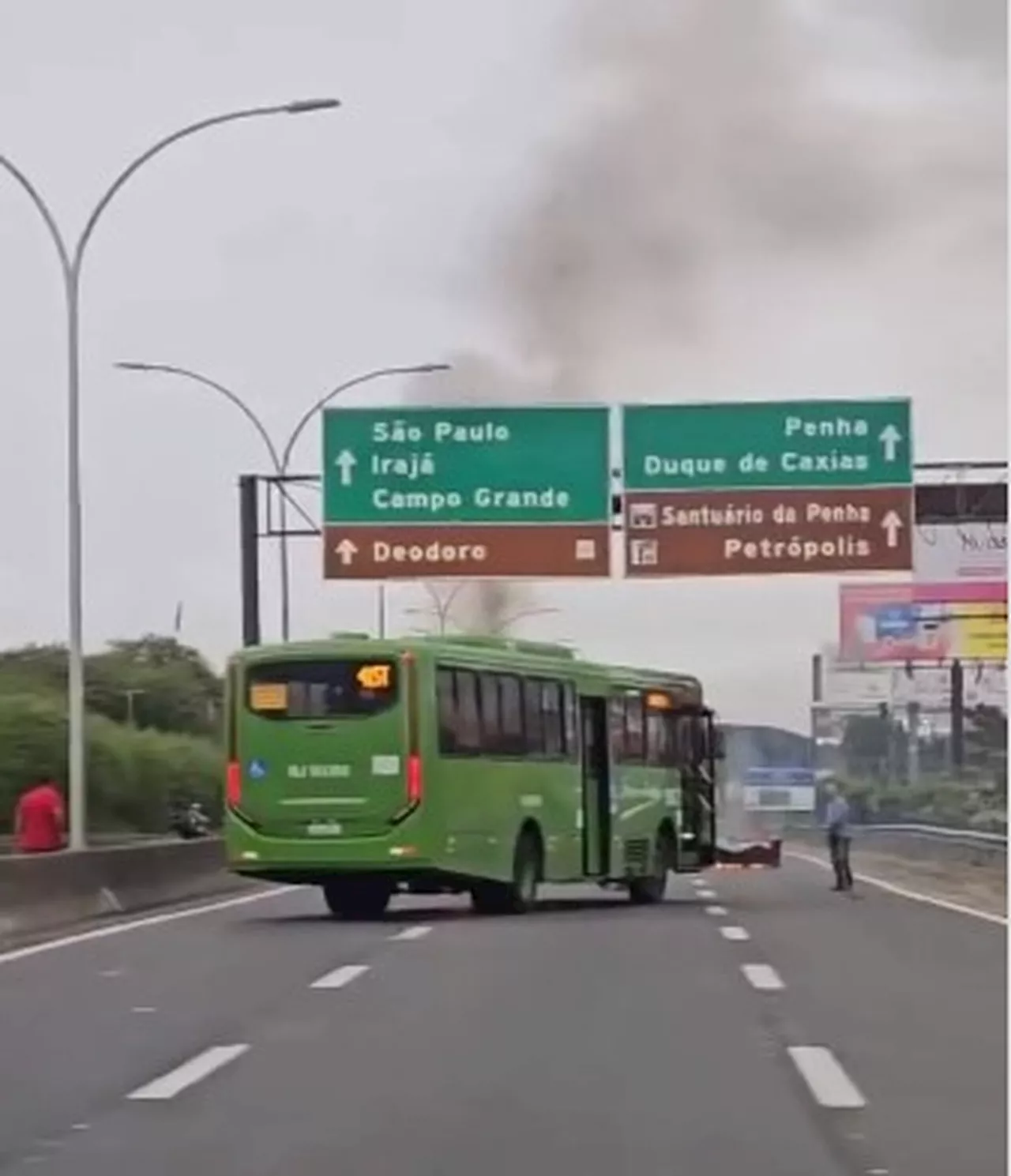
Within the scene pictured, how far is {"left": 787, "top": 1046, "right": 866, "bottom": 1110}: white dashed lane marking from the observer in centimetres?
1199

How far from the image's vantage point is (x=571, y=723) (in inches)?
1228

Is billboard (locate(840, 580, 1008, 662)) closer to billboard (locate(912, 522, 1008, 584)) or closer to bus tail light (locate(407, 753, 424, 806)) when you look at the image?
billboard (locate(912, 522, 1008, 584))

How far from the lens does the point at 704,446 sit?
126 ft

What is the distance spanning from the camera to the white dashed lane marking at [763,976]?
60.8 ft

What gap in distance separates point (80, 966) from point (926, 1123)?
10861 mm

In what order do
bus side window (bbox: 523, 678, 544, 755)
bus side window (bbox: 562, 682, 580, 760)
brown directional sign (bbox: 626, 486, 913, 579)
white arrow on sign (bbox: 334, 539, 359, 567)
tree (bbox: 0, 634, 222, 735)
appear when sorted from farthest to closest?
tree (bbox: 0, 634, 222, 735)
white arrow on sign (bbox: 334, 539, 359, 567)
brown directional sign (bbox: 626, 486, 913, 579)
bus side window (bbox: 562, 682, 580, 760)
bus side window (bbox: 523, 678, 544, 755)

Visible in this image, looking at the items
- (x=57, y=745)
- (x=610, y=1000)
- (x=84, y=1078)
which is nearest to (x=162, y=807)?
(x=57, y=745)

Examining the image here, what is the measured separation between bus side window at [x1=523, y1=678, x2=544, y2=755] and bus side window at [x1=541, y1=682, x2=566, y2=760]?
109mm

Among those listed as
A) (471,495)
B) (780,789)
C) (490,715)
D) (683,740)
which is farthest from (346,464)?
(780,789)

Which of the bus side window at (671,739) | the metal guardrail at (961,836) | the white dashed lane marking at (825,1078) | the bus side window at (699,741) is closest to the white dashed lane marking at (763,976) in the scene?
the white dashed lane marking at (825,1078)

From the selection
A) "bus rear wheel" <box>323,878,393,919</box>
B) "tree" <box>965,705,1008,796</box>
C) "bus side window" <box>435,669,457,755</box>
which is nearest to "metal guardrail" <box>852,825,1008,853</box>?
"bus rear wheel" <box>323,878,393,919</box>

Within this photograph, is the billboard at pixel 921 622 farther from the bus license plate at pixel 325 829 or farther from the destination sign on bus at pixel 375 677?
the bus license plate at pixel 325 829

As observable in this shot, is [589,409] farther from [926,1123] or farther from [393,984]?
[926,1123]

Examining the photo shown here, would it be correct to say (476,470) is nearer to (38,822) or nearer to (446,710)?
(38,822)
